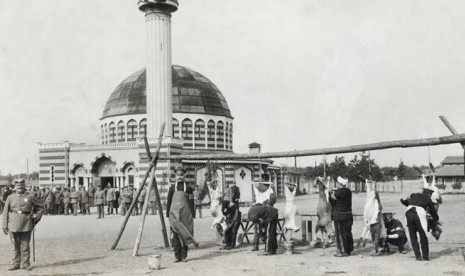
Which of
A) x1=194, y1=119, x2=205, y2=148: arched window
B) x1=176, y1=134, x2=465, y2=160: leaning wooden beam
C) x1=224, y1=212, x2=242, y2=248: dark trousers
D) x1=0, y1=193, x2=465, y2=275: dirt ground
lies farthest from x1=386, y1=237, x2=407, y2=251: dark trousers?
x1=194, y1=119, x2=205, y2=148: arched window

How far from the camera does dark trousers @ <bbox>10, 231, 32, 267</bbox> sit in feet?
41.6

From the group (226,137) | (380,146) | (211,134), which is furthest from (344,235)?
(226,137)

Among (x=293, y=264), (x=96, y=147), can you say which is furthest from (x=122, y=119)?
(x=293, y=264)

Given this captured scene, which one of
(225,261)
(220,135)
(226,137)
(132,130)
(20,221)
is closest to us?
(20,221)

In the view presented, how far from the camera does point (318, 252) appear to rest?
14.7 m

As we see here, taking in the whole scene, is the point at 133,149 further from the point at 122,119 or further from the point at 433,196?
the point at 433,196

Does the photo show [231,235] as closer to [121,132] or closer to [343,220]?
[343,220]

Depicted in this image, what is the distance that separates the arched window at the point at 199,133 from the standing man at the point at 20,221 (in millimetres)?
43091

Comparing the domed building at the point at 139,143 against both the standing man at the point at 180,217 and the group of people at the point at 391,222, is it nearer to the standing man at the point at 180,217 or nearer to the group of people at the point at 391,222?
the standing man at the point at 180,217

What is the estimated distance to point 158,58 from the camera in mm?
42938

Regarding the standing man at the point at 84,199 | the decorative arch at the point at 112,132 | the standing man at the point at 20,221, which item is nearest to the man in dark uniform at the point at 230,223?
the standing man at the point at 20,221

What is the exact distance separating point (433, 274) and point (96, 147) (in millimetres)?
39879

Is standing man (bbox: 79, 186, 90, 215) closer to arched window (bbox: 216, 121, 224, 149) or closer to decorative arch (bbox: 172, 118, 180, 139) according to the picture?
decorative arch (bbox: 172, 118, 180, 139)

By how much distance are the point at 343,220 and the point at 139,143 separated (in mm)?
32788
